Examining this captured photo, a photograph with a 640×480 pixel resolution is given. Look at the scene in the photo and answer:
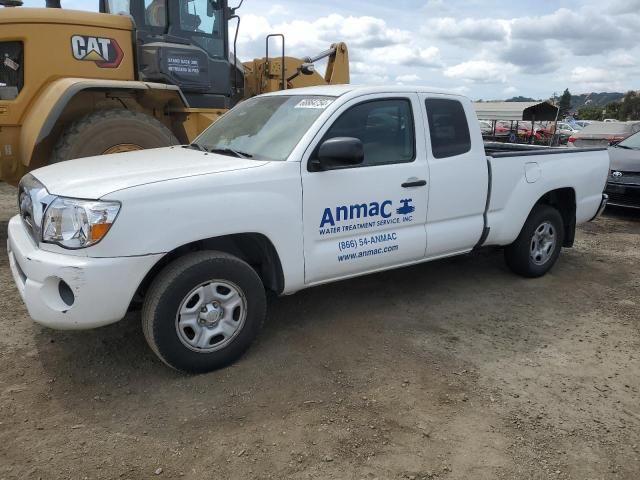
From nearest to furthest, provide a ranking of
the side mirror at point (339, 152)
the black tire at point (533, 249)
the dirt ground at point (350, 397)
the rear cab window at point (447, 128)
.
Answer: the dirt ground at point (350, 397) < the side mirror at point (339, 152) < the rear cab window at point (447, 128) < the black tire at point (533, 249)

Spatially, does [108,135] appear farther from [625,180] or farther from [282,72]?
[625,180]

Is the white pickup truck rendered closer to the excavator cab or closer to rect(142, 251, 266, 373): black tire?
rect(142, 251, 266, 373): black tire

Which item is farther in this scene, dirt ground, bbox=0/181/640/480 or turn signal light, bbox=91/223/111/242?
turn signal light, bbox=91/223/111/242

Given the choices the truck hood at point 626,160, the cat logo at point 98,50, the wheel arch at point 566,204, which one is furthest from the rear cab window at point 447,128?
the truck hood at point 626,160

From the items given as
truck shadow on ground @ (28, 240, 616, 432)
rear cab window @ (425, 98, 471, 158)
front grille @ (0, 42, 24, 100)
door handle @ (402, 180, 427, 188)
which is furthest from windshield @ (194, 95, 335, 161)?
front grille @ (0, 42, 24, 100)

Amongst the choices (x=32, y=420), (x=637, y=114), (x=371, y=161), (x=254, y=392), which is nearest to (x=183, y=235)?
(x=254, y=392)

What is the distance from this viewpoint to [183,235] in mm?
3227

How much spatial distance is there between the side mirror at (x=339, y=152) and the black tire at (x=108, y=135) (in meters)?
3.13

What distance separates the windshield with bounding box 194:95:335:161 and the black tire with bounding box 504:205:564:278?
252 centimetres

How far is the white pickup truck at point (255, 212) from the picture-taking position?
3098 mm

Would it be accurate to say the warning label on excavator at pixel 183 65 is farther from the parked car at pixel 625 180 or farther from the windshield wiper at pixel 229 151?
the parked car at pixel 625 180

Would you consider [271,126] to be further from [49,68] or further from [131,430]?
[49,68]

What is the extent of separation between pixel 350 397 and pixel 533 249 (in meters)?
3.06

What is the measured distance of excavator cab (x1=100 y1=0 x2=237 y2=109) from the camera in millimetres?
6680
